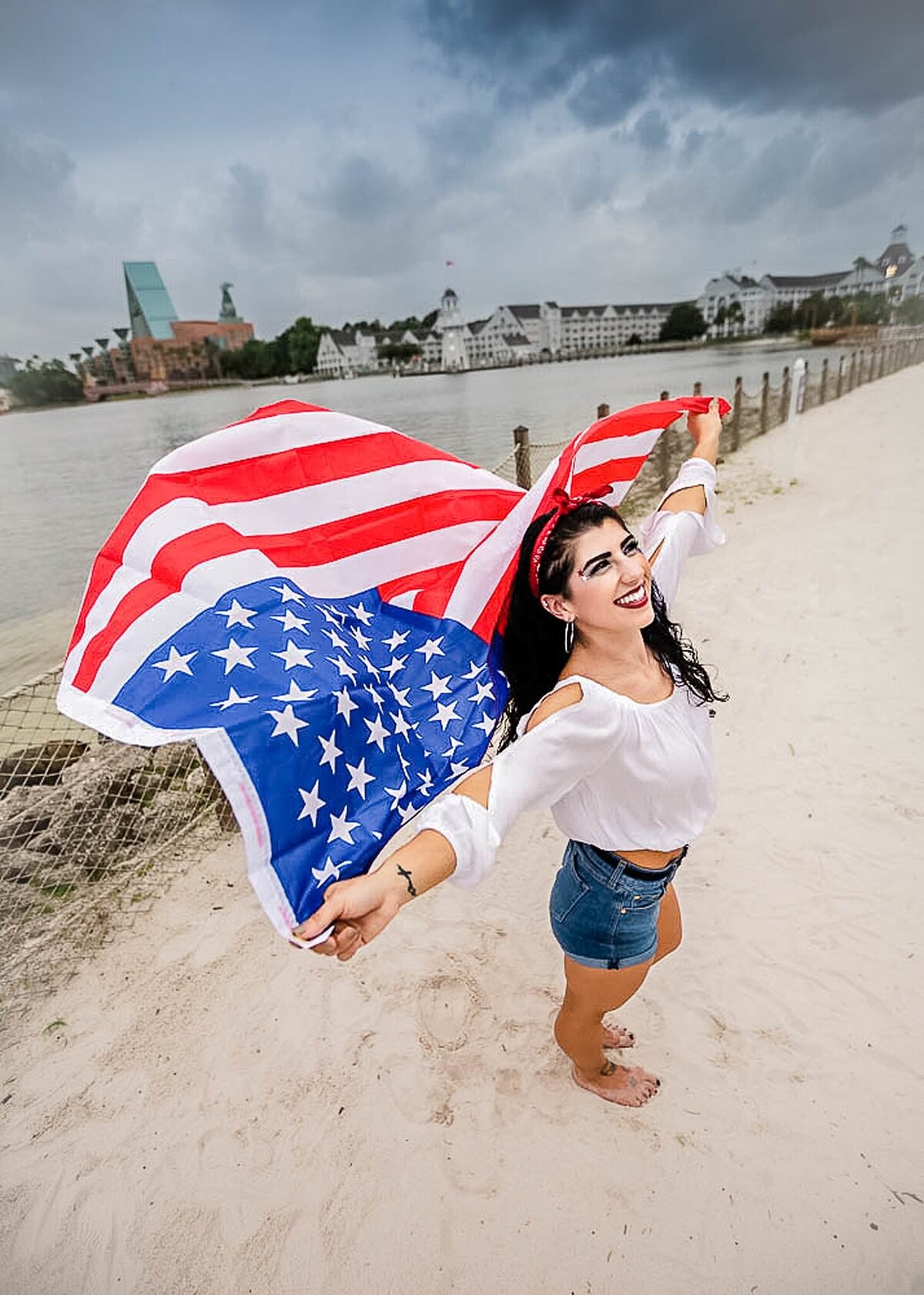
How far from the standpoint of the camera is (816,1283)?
186 centimetres

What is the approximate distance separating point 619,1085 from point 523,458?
6.02 m

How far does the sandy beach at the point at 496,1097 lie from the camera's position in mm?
1989

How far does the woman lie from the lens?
123cm

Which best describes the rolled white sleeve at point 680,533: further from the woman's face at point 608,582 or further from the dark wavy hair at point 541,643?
the woman's face at point 608,582

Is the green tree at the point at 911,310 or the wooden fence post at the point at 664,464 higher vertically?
the green tree at the point at 911,310

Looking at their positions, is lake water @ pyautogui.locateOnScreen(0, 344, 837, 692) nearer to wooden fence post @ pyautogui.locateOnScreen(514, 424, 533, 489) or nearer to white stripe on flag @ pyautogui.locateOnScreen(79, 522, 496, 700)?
wooden fence post @ pyautogui.locateOnScreen(514, 424, 533, 489)

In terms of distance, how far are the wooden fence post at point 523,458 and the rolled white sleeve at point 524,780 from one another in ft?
19.4

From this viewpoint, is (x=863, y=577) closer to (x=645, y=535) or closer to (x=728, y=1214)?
(x=645, y=535)

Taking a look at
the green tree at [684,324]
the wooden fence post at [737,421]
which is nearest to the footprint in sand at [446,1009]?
the wooden fence post at [737,421]

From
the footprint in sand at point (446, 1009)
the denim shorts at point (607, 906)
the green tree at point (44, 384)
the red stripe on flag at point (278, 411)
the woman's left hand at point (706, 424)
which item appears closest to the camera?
the denim shorts at point (607, 906)

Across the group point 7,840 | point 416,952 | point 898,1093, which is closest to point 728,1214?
point 898,1093

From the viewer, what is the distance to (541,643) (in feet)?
5.64

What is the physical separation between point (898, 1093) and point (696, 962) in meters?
0.78

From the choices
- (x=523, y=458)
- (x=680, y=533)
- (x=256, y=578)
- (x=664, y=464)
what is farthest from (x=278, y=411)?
(x=664, y=464)
